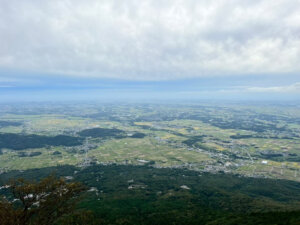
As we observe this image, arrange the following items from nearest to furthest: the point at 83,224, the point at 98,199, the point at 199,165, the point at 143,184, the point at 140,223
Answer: the point at 83,224, the point at 140,223, the point at 98,199, the point at 143,184, the point at 199,165

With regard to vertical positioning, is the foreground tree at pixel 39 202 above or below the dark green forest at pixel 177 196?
above

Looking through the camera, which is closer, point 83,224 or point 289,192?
point 83,224

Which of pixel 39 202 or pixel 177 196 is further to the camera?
Result: pixel 177 196

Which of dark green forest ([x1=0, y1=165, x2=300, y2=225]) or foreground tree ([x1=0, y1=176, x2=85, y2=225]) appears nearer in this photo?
foreground tree ([x1=0, y1=176, x2=85, y2=225])

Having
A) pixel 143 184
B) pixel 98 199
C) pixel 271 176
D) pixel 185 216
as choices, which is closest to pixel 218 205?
pixel 185 216

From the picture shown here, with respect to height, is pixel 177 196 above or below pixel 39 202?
below

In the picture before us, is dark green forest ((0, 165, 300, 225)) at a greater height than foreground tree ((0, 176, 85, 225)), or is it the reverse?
foreground tree ((0, 176, 85, 225))

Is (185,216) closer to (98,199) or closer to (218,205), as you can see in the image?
(218,205)

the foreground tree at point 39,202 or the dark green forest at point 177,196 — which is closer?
the foreground tree at point 39,202
